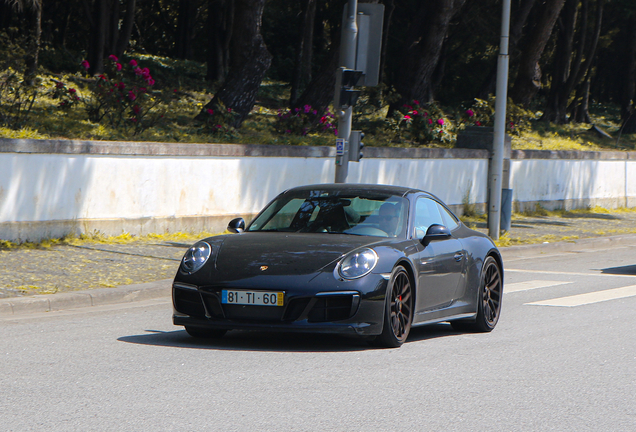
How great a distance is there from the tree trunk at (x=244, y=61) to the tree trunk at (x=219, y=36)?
1233 centimetres

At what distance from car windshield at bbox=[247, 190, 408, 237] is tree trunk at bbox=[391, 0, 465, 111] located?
17.6 metres

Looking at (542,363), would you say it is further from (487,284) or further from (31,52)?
(31,52)

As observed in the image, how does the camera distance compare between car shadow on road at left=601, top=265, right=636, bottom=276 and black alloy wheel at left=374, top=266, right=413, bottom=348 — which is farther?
car shadow on road at left=601, top=265, right=636, bottom=276

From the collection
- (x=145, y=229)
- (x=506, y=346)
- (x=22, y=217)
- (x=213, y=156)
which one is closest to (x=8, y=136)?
(x=22, y=217)

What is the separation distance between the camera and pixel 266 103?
28.9 m

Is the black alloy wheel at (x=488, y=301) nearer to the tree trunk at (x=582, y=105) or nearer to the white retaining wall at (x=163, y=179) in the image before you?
the white retaining wall at (x=163, y=179)

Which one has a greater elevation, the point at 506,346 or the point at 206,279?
the point at 206,279

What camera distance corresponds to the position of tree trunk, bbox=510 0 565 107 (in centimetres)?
2906

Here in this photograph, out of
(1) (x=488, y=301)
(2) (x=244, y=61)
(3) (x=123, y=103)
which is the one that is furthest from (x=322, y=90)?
(1) (x=488, y=301)

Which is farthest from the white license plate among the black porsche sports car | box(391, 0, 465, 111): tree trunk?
box(391, 0, 465, 111): tree trunk

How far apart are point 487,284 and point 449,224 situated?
0.69 m

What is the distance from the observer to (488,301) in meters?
8.66

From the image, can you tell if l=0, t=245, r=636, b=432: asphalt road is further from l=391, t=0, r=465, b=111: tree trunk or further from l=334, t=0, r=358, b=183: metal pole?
l=391, t=0, r=465, b=111: tree trunk

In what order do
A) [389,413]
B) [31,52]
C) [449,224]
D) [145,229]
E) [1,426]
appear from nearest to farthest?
[1,426] → [389,413] → [449,224] → [145,229] → [31,52]
